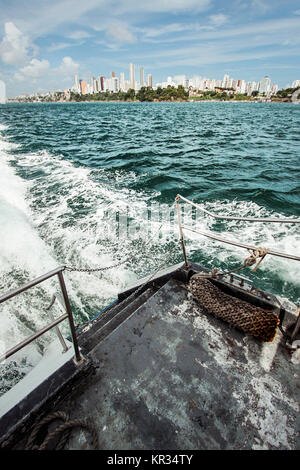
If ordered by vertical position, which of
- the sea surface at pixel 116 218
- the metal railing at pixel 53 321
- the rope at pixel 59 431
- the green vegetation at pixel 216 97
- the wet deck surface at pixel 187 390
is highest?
the green vegetation at pixel 216 97

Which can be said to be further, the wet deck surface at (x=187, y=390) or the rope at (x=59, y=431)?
the wet deck surface at (x=187, y=390)

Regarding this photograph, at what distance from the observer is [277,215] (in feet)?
26.0

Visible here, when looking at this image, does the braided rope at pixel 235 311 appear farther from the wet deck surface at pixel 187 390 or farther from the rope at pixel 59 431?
the rope at pixel 59 431

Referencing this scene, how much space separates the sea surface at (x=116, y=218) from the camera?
4.57 meters

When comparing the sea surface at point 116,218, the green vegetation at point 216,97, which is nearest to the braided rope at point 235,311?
the sea surface at point 116,218

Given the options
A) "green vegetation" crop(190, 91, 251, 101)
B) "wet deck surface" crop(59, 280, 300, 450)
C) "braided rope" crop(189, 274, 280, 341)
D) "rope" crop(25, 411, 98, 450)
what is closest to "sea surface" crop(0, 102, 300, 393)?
"braided rope" crop(189, 274, 280, 341)

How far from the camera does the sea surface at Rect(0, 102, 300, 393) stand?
15.0ft

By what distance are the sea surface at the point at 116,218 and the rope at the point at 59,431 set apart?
5.56 feet

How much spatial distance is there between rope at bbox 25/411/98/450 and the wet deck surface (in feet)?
0.24

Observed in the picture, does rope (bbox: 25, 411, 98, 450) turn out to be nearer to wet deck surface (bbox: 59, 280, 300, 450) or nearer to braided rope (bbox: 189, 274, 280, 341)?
wet deck surface (bbox: 59, 280, 300, 450)

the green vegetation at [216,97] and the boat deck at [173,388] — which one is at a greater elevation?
the green vegetation at [216,97]

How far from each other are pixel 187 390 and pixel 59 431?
117 centimetres

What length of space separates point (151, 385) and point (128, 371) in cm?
27
